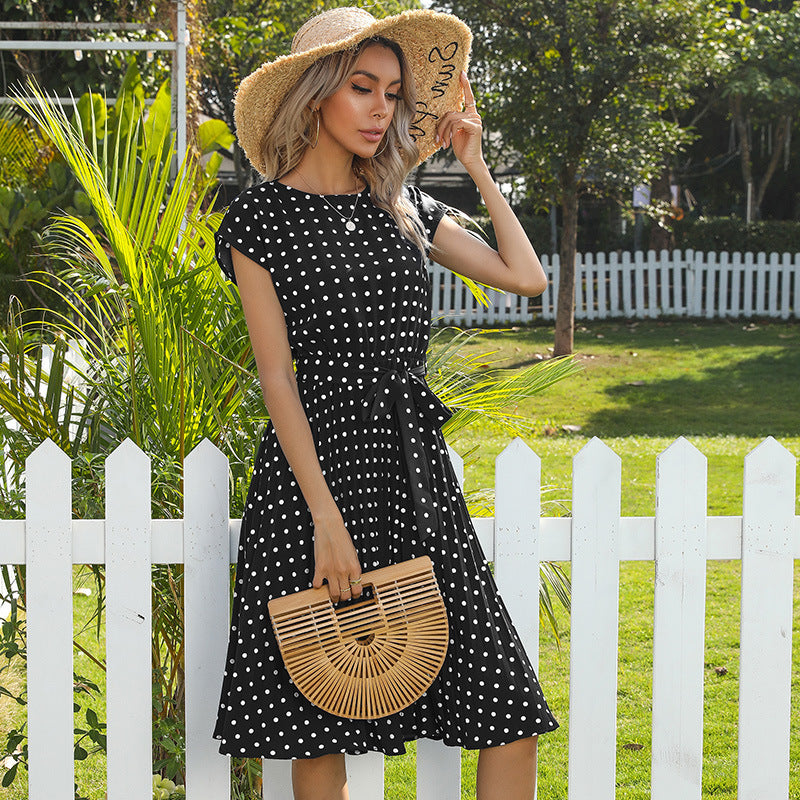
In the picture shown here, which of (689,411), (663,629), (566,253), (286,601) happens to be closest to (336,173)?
(286,601)

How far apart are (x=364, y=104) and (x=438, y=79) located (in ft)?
1.13

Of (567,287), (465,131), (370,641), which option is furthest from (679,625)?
(567,287)

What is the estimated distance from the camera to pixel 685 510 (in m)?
2.48

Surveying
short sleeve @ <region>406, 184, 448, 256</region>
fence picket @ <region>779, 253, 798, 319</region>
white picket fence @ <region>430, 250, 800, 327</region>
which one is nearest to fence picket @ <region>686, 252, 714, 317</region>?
white picket fence @ <region>430, 250, 800, 327</region>

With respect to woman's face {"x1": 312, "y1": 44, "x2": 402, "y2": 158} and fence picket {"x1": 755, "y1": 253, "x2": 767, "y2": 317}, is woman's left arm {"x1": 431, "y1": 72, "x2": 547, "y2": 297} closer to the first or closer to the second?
woman's face {"x1": 312, "y1": 44, "x2": 402, "y2": 158}

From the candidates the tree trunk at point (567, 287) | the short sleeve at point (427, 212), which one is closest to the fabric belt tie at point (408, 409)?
the short sleeve at point (427, 212)

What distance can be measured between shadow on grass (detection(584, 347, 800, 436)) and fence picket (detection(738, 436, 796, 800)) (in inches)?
216

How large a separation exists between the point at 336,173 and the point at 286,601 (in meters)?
0.91

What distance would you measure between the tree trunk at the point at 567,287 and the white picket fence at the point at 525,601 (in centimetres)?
907

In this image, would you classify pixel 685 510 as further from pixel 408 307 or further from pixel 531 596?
pixel 408 307

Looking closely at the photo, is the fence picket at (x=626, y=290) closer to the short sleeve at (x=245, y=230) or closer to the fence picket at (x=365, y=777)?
the fence picket at (x=365, y=777)

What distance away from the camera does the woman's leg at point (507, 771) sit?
2.16 metres

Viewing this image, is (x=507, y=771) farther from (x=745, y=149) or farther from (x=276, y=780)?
(x=745, y=149)

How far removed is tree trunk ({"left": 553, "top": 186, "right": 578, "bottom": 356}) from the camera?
461 inches
